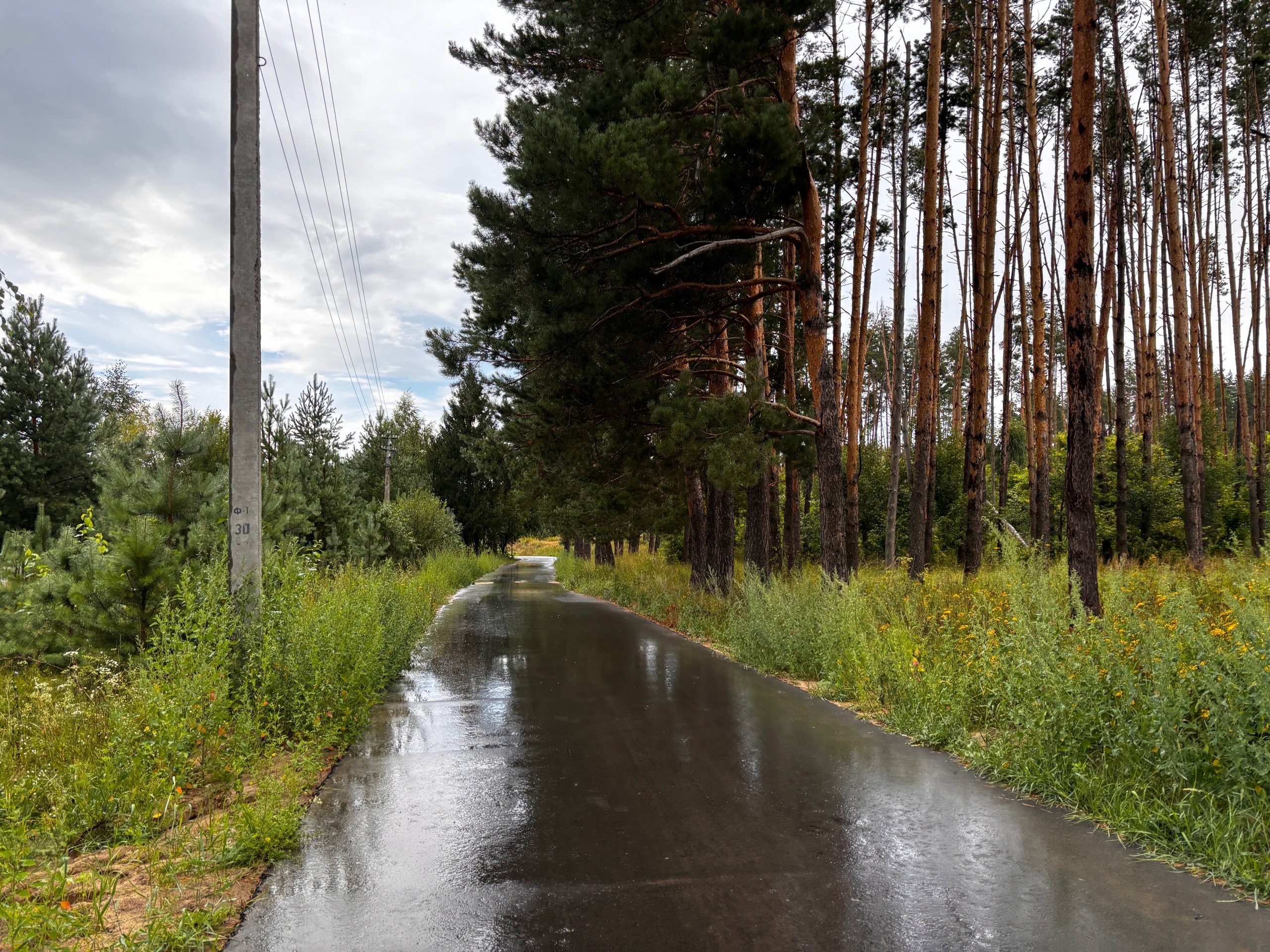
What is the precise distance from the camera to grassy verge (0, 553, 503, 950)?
330cm

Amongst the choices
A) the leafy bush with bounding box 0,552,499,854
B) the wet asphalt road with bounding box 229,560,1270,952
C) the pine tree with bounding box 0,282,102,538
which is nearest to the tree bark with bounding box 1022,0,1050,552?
the wet asphalt road with bounding box 229,560,1270,952

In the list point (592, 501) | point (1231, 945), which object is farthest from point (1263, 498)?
point (1231, 945)

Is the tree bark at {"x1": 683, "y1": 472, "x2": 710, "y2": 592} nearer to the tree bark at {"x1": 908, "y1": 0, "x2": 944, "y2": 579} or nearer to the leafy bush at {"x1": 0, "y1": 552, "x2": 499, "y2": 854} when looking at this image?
the tree bark at {"x1": 908, "y1": 0, "x2": 944, "y2": 579}

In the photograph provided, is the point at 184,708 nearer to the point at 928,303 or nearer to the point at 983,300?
the point at 928,303

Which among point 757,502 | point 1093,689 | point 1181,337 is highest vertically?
point 1181,337

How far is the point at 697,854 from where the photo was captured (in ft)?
13.3

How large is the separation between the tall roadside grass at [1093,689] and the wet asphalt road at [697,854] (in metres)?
0.30

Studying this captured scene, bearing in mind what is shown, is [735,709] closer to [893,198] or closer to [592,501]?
[592,501]

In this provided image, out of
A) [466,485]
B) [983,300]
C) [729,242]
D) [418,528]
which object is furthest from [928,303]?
[466,485]

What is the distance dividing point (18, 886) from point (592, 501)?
17804 mm

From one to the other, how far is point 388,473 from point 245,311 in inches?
1127

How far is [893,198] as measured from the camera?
24.6 metres

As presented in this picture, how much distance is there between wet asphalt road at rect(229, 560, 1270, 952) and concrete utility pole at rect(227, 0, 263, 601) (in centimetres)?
211

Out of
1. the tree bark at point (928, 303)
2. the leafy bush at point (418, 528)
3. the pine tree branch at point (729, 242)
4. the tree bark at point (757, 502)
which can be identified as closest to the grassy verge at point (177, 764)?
the pine tree branch at point (729, 242)
